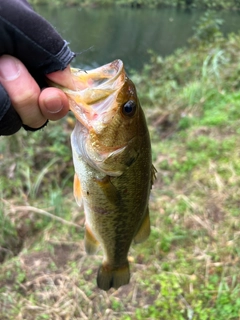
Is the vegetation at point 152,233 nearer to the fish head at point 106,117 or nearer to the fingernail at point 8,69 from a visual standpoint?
the fish head at point 106,117

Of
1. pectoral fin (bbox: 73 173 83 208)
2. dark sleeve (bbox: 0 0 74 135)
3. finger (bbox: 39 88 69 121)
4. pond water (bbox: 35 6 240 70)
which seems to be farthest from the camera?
pond water (bbox: 35 6 240 70)

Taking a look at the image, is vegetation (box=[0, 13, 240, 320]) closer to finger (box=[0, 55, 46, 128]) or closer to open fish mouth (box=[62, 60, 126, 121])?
open fish mouth (box=[62, 60, 126, 121])

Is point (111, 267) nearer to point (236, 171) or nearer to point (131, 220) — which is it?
point (131, 220)

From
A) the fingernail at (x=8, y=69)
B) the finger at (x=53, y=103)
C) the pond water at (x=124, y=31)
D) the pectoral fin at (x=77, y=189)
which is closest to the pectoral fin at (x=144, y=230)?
the pectoral fin at (x=77, y=189)

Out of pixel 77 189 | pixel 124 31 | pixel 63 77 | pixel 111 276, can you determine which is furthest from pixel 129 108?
pixel 124 31

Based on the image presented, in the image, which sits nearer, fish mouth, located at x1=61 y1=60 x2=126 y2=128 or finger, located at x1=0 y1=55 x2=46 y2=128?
finger, located at x1=0 y1=55 x2=46 y2=128

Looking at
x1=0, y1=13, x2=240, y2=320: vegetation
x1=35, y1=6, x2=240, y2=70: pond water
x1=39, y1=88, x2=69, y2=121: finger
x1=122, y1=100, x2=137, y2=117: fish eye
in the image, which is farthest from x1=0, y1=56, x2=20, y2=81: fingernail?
x1=35, y1=6, x2=240, y2=70: pond water

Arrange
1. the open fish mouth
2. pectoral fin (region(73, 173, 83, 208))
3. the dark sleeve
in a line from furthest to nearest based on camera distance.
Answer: pectoral fin (region(73, 173, 83, 208))
the open fish mouth
the dark sleeve
